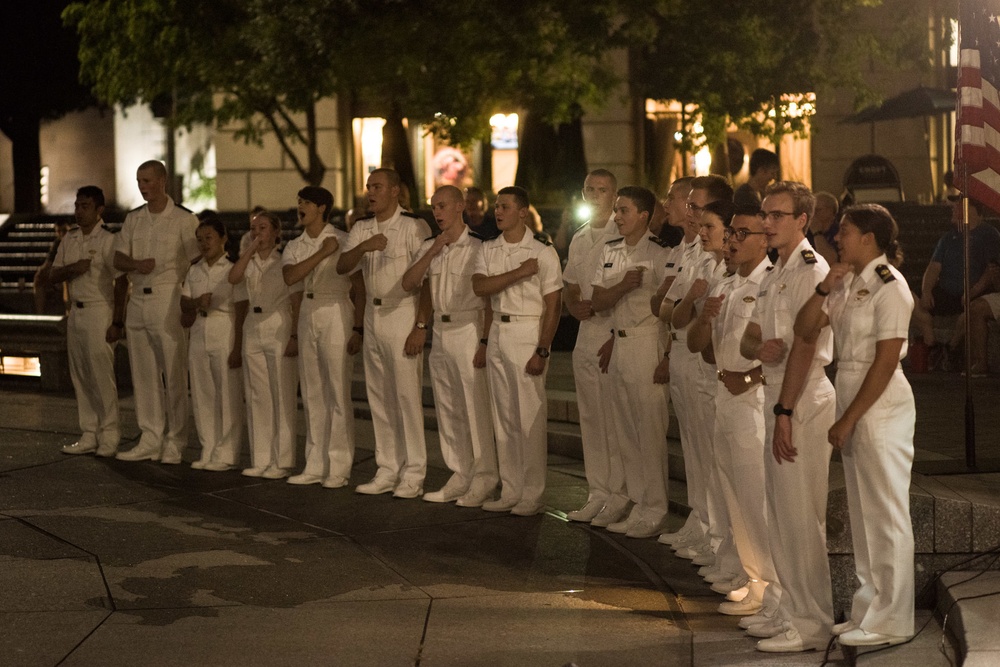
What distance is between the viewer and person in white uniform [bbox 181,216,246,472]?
11719 mm

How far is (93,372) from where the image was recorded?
1255 cm

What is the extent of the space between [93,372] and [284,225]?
1655cm

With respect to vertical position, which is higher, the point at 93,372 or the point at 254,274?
the point at 254,274

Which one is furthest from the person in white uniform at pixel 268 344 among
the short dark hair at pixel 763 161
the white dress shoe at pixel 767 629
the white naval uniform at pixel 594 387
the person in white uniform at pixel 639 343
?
the white dress shoe at pixel 767 629

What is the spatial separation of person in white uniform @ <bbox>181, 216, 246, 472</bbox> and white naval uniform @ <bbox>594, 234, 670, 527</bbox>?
3421 mm

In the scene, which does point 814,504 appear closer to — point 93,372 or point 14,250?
point 93,372

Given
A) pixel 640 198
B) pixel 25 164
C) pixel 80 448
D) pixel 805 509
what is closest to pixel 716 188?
pixel 640 198

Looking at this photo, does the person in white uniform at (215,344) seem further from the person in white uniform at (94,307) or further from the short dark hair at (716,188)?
the short dark hair at (716,188)

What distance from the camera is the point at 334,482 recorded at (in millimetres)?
11156

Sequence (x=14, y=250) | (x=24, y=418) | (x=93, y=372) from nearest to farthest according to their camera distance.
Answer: (x=93, y=372) → (x=24, y=418) → (x=14, y=250)

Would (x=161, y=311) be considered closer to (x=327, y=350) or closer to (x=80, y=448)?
(x=80, y=448)

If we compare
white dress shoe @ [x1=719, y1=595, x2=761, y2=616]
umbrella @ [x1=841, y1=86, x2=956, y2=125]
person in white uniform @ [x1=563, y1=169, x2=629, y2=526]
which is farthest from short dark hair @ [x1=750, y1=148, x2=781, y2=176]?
umbrella @ [x1=841, y1=86, x2=956, y2=125]

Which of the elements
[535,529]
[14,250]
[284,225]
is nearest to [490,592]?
[535,529]

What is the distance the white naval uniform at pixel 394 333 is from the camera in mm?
10719
